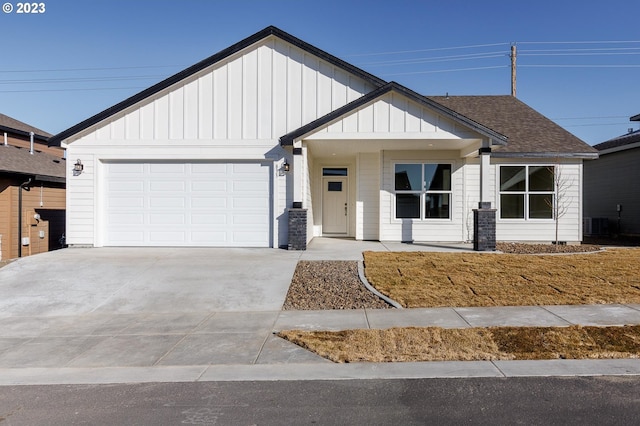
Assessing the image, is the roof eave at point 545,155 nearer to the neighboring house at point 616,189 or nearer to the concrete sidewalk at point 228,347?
the neighboring house at point 616,189

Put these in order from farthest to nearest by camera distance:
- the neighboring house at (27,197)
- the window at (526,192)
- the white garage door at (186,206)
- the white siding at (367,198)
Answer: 1. the neighboring house at (27,197)
2. the white siding at (367,198)
3. the window at (526,192)
4. the white garage door at (186,206)

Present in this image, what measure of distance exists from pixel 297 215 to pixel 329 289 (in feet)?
13.3

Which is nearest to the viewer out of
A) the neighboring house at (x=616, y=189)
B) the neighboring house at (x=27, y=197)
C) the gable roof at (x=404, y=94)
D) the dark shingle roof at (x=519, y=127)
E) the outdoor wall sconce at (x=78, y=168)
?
the gable roof at (x=404, y=94)

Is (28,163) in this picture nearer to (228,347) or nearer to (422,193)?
(422,193)

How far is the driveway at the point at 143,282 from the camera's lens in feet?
25.6

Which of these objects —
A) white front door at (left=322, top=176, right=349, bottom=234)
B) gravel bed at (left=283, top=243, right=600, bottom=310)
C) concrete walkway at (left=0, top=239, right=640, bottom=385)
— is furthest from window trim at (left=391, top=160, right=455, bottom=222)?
concrete walkway at (left=0, top=239, right=640, bottom=385)

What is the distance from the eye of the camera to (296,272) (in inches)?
372

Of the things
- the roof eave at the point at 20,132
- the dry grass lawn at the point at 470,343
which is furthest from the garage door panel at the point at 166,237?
the roof eave at the point at 20,132

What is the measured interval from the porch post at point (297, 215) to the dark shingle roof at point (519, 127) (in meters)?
6.74

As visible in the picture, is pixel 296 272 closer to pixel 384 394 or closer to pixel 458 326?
pixel 458 326

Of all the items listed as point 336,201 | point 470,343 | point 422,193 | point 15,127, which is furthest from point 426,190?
point 15,127

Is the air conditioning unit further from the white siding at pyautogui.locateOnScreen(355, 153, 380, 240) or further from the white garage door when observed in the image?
the white garage door

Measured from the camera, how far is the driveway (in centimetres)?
779

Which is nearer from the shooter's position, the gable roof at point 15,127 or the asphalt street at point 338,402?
the asphalt street at point 338,402
